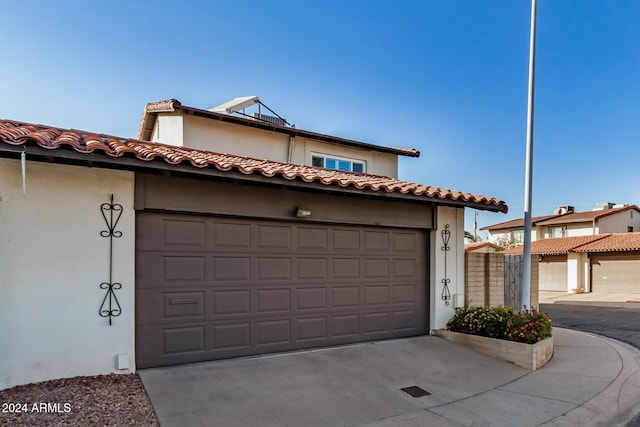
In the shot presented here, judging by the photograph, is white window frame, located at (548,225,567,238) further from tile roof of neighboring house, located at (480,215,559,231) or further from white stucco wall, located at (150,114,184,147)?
white stucco wall, located at (150,114,184,147)

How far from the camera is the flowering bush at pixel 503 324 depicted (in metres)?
7.07

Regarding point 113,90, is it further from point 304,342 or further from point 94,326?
point 304,342

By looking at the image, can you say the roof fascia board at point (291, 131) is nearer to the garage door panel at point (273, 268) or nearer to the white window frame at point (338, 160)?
the white window frame at point (338, 160)

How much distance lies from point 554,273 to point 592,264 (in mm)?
2624

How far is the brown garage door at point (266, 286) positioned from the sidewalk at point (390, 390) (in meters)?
0.37

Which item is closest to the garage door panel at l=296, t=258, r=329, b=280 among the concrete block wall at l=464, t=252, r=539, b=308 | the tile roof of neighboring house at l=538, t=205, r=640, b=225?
the concrete block wall at l=464, t=252, r=539, b=308

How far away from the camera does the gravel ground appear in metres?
3.91

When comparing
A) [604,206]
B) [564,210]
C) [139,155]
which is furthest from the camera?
[564,210]

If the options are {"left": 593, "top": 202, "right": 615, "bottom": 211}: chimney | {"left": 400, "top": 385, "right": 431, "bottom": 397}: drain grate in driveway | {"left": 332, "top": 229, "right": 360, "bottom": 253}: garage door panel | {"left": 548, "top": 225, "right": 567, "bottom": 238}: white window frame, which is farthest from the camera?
{"left": 593, "top": 202, "right": 615, "bottom": 211}: chimney

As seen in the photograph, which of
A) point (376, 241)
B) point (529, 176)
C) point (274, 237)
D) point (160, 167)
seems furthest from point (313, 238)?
point (529, 176)

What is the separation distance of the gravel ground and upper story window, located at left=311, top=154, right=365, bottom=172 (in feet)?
27.1

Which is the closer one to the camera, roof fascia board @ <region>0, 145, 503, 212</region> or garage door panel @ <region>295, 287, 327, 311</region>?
roof fascia board @ <region>0, 145, 503, 212</region>

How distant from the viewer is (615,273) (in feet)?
81.6

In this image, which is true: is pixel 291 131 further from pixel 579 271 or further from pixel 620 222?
pixel 620 222
